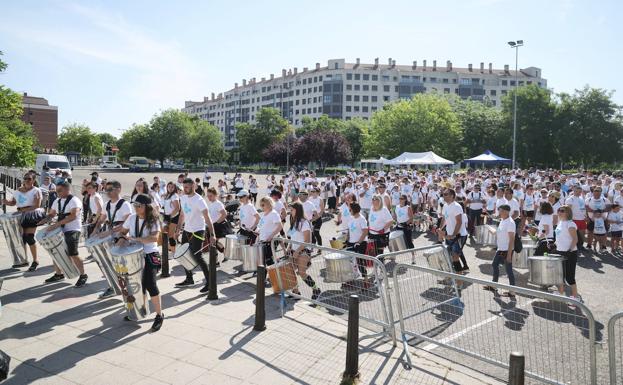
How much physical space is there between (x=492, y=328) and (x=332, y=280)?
7.60 ft

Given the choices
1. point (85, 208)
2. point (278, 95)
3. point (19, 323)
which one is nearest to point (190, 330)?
point (19, 323)

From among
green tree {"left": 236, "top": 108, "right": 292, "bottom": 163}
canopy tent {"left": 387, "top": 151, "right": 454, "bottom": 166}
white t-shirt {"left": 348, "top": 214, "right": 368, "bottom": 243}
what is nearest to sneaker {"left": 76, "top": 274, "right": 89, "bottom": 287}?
white t-shirt {"left": 348, "top": 214, "right": 368, "bottom": 243}

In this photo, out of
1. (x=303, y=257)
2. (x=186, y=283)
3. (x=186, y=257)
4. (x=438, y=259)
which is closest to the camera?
(x=303, y=257)

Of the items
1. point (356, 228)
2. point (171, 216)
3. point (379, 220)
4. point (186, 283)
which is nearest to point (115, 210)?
point (186, 283)

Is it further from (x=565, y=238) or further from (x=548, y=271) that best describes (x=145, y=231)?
(x=565, y=238)

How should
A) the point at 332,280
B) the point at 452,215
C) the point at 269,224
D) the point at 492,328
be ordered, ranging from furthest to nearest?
the point at 452,215
the point at 269,224
the point at 332,280
the point at 492,328

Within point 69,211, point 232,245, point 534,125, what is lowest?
point 232,245

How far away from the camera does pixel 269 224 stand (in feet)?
25.4

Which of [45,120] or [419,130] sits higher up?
[45,120]

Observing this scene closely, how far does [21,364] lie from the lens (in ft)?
15.3

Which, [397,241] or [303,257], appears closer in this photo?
[303,257]

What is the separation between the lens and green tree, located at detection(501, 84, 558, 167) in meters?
57.4

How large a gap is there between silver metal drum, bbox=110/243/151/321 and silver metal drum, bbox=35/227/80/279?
7.21 feet

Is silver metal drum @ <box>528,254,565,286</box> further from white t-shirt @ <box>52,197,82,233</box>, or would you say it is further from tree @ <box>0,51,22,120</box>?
tree @ <box>0,51,22,120</box>
